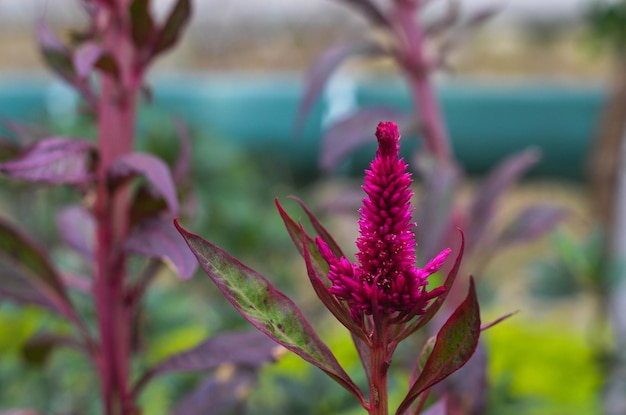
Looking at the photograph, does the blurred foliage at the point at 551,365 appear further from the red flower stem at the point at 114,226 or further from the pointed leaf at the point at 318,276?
the pointed leaf at the point at 318,276

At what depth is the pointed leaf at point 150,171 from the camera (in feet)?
1.85

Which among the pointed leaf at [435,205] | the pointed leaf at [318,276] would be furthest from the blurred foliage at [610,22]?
the pointed leaf at [318,276]

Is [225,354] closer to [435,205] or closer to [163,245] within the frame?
[163,245]

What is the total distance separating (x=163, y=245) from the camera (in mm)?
598

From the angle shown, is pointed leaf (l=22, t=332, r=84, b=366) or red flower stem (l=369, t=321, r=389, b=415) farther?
pointed leaf (l=22, t=332, r=84, b=366)

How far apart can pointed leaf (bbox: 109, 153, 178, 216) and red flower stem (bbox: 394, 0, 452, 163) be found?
1.18 ft

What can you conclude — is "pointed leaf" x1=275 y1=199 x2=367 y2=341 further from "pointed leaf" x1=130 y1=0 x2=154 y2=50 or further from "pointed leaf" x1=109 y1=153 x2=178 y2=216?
"pointed leaf" x1=130 y1=0 x2=154 y2=50

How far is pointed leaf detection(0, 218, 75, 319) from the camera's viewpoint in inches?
26.5

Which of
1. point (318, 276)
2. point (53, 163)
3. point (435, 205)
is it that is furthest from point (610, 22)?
point (318, 276)

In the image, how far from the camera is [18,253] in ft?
2.22

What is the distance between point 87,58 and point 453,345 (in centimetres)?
34

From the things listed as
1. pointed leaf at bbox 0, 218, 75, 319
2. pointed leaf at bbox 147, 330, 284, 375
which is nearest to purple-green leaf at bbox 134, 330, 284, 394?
pointed leaf at bbox 147, 330, 284, 375

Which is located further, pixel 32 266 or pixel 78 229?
pixel 78 229

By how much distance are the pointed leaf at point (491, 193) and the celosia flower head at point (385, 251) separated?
471 millimetres
